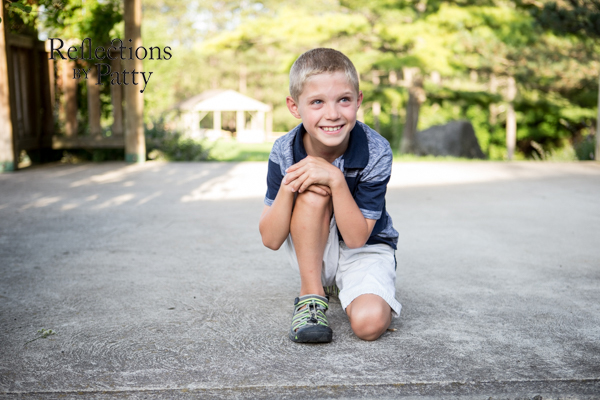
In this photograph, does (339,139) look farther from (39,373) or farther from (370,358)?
(39,373)

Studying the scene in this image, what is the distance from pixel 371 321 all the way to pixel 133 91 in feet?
19.3

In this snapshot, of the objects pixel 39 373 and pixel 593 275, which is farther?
pixel 593 275

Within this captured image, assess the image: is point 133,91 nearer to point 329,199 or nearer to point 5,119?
point 5,119

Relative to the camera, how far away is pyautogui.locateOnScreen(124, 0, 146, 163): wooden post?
22.9 feet

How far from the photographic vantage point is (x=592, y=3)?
9.98 metres

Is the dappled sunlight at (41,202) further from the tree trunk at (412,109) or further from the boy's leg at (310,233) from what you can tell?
the tree trunk at (412,109)

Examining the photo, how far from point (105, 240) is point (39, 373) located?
1.79 meters

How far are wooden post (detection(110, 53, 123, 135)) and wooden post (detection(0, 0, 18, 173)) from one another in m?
1.43

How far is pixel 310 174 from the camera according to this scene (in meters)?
1.94

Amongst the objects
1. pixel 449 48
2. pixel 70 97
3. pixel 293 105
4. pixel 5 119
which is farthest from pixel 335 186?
pixel 449 48

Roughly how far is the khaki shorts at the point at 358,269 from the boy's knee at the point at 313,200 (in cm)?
20

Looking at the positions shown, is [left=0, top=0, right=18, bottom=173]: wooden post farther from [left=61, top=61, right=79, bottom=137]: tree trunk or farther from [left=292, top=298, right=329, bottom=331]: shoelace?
[left=292, top=298, right=329, bottom=331]: shoelace

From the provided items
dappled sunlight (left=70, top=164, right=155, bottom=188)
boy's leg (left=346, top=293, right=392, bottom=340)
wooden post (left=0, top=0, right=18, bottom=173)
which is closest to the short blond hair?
boy's leg (left=346, top=293, right=392, bottom=340)

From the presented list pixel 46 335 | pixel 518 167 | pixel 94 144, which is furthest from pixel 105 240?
pixel 518 167
